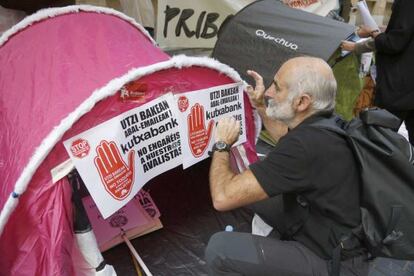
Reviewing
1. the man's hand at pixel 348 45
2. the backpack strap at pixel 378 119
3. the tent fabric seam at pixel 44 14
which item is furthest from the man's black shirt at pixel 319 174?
the man's hand at pixel 348 45

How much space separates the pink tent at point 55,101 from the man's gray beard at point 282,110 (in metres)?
0.34

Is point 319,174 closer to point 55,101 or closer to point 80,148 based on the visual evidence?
point 80,148

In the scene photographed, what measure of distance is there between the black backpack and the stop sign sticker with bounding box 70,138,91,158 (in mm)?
727

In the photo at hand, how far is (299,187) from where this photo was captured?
122 cm

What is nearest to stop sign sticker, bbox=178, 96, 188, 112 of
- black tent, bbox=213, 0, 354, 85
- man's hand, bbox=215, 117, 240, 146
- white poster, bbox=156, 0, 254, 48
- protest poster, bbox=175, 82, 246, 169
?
protest poster, bbox=175, 82, 246, 169

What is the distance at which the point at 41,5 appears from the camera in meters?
2.22

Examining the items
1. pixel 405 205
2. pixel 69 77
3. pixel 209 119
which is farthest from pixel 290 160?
pixel 69 77

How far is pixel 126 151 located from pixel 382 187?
842mm

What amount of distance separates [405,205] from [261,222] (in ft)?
2.16

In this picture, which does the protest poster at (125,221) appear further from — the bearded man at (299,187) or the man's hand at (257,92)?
the man's hand at (257,92)

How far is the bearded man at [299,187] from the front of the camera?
1.21 metres

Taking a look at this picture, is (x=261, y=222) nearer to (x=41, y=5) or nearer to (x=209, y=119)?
(x=209, y=119)

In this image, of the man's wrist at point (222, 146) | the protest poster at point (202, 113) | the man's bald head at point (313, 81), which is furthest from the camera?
the protest poster at point (202, 113)

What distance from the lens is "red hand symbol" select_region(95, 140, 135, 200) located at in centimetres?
132
